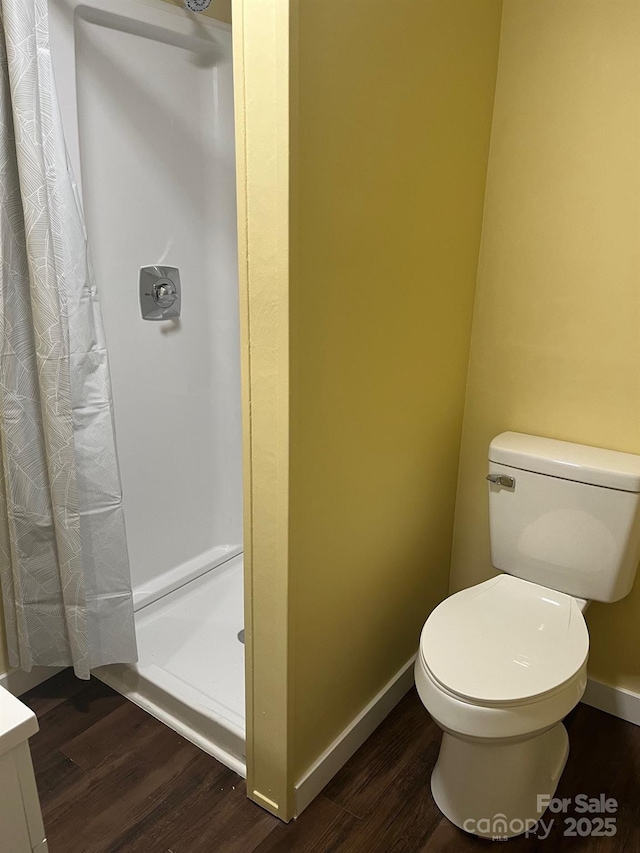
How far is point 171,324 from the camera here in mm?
2180

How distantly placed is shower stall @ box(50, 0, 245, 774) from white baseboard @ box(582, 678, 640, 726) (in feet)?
3.37

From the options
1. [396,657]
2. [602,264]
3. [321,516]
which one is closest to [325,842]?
[396,657]

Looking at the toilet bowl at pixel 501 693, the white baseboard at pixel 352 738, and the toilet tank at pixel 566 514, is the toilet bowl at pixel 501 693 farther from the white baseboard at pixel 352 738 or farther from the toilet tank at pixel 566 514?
the white baseboard at pixel 352 738

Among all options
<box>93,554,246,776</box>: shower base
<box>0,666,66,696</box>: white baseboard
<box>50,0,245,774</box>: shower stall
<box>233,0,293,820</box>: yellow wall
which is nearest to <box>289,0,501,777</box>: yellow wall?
<box>233,0,293,820</box>: yellow wall

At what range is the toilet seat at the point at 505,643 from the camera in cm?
139

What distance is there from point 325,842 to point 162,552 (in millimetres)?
1111

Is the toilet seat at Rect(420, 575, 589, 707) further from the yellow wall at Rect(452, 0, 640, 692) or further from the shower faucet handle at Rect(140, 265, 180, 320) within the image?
the shower faucet handle at Rect(140, 265, 180, 320)

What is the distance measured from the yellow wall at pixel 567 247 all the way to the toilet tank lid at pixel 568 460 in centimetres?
6

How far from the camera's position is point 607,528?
1.66 meters

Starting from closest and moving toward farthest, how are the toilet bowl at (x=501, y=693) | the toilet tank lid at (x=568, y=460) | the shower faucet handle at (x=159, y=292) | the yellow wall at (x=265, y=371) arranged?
the yellow wall at (x=265, y=371) → the toilet bowl at (x=501, y=693) → the toilet tank lid at (x=568, y=460) → the shower faucet handle at (x=159, y=292)

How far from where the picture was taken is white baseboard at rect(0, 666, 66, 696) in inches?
72.7

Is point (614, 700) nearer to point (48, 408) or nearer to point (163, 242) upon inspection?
point (48, 408)

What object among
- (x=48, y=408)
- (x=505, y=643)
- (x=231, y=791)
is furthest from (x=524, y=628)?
(x=48, y=408)

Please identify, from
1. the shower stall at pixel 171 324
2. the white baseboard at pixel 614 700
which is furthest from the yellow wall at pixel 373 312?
the white baseboard at pixel 614 700
